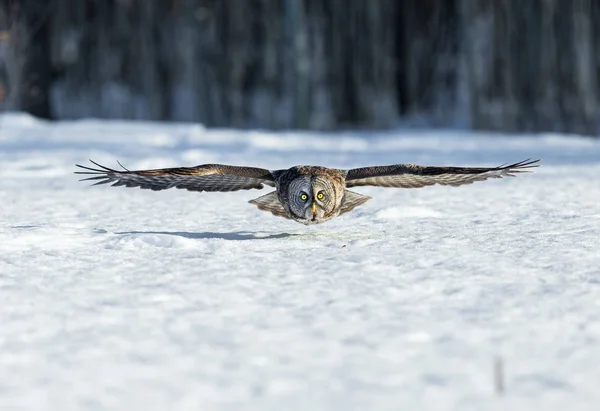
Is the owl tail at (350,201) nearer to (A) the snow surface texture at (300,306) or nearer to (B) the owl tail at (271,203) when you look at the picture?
(A) the snow surface texture at (300,306)

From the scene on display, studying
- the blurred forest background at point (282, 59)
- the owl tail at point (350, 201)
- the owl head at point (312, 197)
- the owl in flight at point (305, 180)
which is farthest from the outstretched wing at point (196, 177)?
the blurred forest background at point (282, 59)

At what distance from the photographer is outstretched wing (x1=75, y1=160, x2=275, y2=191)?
4152 millimetres

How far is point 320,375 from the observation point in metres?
2.24

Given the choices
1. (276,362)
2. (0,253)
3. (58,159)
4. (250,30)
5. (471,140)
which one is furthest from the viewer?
(250,30)

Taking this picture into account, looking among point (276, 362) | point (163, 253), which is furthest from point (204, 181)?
point (276, 362)

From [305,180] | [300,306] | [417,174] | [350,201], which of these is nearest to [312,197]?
[305,180]

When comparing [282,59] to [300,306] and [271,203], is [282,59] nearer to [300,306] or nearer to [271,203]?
[271,203]

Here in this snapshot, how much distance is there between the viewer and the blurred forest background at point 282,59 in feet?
42.1

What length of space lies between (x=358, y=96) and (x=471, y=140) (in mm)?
2542

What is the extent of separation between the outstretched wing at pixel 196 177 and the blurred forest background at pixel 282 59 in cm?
833

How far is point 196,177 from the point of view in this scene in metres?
4.38

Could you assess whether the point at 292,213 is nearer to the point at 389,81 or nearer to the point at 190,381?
the point at 190,381

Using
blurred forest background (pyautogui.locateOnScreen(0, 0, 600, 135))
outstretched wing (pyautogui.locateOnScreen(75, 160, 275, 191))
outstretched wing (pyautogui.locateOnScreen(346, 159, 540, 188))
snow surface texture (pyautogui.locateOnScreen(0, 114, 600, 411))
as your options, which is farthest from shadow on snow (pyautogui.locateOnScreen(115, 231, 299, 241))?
blurred forest background (pyautogui.locateOnScreen(0, 0, 600, 135))

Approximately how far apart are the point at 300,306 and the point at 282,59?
10.4 meters
